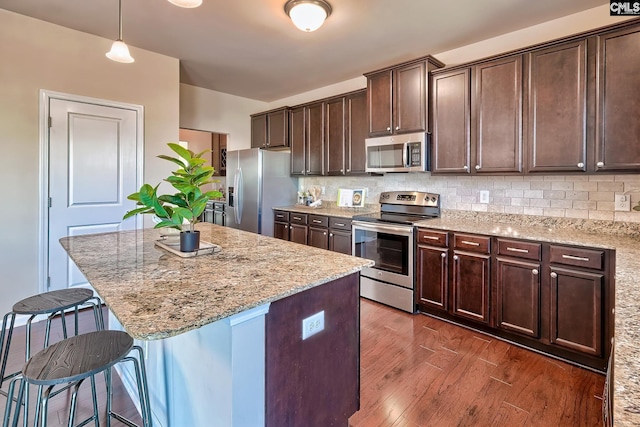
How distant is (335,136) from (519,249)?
8.30ft

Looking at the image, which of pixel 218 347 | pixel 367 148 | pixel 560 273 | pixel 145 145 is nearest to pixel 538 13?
pixel 367 148

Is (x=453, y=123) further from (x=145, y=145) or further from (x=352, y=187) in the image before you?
(x=145, y=145)

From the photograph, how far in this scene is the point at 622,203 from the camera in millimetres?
2430

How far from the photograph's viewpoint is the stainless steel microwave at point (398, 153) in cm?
319

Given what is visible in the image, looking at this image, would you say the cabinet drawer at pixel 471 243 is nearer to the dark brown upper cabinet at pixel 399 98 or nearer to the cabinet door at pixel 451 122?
the cabinet door at pixel 451 122

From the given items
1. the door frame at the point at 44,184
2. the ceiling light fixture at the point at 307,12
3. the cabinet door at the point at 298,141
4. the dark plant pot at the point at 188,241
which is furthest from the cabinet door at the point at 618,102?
the door frame at the point at 44,184

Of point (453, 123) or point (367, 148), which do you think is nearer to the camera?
point (453, 123)

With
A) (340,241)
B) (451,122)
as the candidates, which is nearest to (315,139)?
(340,241)

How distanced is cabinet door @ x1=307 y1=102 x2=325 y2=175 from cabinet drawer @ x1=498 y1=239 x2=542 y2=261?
2453 mm

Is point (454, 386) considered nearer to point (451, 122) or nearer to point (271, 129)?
point (451, 122)

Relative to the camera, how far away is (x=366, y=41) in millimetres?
3168

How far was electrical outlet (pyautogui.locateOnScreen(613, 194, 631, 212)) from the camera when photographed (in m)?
2.41

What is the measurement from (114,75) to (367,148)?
2.77 meters

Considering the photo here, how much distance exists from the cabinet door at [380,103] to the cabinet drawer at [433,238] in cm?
116
